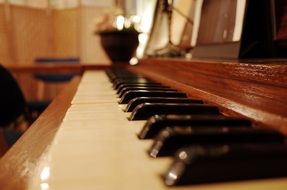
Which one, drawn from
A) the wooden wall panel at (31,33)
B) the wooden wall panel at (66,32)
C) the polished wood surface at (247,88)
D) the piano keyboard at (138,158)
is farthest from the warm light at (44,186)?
the wooden wall panel at (66,32)

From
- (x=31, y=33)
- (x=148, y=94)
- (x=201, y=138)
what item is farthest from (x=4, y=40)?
(x=201, y=138)

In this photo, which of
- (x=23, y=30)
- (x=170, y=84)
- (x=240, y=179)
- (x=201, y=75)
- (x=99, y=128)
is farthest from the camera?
(x=23, y=30)

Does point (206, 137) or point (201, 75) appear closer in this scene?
point (206, 137)

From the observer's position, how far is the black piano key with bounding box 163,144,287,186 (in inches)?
12.4

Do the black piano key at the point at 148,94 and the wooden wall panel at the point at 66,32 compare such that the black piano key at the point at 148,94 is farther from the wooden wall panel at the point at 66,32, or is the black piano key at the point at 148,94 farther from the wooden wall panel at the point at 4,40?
the wooden wall panel at the point at 66,32

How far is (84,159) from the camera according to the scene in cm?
40

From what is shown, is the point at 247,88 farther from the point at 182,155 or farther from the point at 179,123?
the point at 182,155

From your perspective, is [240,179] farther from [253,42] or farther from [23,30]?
[23,30]

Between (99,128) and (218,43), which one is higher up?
(218,43)

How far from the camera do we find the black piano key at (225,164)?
1.03 feet

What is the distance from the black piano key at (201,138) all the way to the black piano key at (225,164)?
51 mm

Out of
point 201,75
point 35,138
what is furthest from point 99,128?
point 201,75

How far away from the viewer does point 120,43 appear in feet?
9.19

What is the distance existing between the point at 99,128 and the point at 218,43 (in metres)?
0.70
